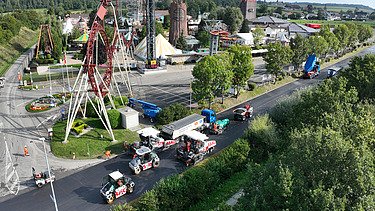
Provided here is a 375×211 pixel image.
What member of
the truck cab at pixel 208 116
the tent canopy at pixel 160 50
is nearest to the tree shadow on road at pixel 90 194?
the truck cab at pixel 208 116

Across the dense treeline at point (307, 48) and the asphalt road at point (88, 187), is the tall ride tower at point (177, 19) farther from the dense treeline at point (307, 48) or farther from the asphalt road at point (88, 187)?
the asphalt road at point (88, 187)

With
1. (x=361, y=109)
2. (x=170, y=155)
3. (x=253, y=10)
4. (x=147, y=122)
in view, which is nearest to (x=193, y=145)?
(x=170, y=155)

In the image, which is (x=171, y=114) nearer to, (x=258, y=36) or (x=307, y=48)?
(x=307, y=48)

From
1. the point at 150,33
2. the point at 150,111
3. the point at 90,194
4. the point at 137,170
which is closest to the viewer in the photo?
the point at 90,194

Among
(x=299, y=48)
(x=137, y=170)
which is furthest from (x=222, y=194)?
(x=299, y=48)

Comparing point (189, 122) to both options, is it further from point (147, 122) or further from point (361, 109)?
point (361, 109)

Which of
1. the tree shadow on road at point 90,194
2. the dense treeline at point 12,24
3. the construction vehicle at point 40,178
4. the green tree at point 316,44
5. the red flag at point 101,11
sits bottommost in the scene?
the tree shadow on road at point 90,194

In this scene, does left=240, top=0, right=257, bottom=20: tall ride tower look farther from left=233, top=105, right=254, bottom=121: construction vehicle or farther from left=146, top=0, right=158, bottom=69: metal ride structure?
left=233, top=105, right=254, bottom=121: construction vehicle
